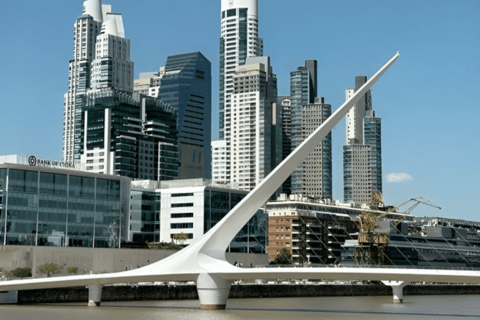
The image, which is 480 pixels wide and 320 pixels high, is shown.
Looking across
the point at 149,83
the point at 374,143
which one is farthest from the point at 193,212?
the point at 149,83

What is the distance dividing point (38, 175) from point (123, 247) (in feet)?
36.4

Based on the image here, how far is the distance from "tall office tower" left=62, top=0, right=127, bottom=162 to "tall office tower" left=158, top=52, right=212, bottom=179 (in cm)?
1506

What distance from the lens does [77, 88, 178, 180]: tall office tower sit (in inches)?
5394

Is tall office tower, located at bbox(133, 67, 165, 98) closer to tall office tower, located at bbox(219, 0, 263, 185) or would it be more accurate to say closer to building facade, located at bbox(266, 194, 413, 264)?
tall office tower, located at bbox(219, 0, 263, 185)

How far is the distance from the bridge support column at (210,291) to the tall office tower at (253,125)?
119282 mm

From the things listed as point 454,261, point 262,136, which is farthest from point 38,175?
point 262,136

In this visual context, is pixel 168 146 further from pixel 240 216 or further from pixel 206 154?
pixel 240 216

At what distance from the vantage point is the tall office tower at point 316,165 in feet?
425

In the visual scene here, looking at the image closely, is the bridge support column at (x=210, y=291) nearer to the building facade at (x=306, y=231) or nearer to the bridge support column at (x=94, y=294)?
the bridge support column at (x=94, y=294)

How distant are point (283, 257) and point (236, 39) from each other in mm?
97382

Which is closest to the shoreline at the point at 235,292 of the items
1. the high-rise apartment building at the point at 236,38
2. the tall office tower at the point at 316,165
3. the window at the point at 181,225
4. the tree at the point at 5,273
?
the tree at the point at 5,273

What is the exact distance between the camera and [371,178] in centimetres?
15412

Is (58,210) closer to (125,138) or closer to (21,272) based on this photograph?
(21,272)

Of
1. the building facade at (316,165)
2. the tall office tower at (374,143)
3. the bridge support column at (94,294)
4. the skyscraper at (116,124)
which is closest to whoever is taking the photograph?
the bridge support column at (94,294)
